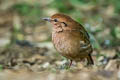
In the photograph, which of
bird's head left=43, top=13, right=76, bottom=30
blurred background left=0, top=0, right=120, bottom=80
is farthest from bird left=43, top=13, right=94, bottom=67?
blurred background left=0, top=0, right=120, bottom=80

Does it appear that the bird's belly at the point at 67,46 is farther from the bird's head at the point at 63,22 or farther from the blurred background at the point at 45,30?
the blurred background at the point at 45,30

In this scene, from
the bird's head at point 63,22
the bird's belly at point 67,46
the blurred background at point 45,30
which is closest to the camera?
the bird's belly at point 67,46

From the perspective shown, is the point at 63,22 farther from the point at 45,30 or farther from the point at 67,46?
the point at 45,30

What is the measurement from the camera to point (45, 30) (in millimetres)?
11203

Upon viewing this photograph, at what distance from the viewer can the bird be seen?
693 centimetres

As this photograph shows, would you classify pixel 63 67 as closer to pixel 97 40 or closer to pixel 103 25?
pixel 97 40

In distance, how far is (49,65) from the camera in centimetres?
791

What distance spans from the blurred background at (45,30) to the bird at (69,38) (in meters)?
0.54

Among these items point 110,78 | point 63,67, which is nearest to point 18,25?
point 63,67

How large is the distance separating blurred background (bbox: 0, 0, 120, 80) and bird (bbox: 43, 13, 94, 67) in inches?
21.3

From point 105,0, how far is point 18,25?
2616 millimetres

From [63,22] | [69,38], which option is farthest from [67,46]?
[63,22]

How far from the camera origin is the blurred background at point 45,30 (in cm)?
835

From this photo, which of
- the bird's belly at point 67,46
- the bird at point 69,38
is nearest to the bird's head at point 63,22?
the bird at point 69,38
